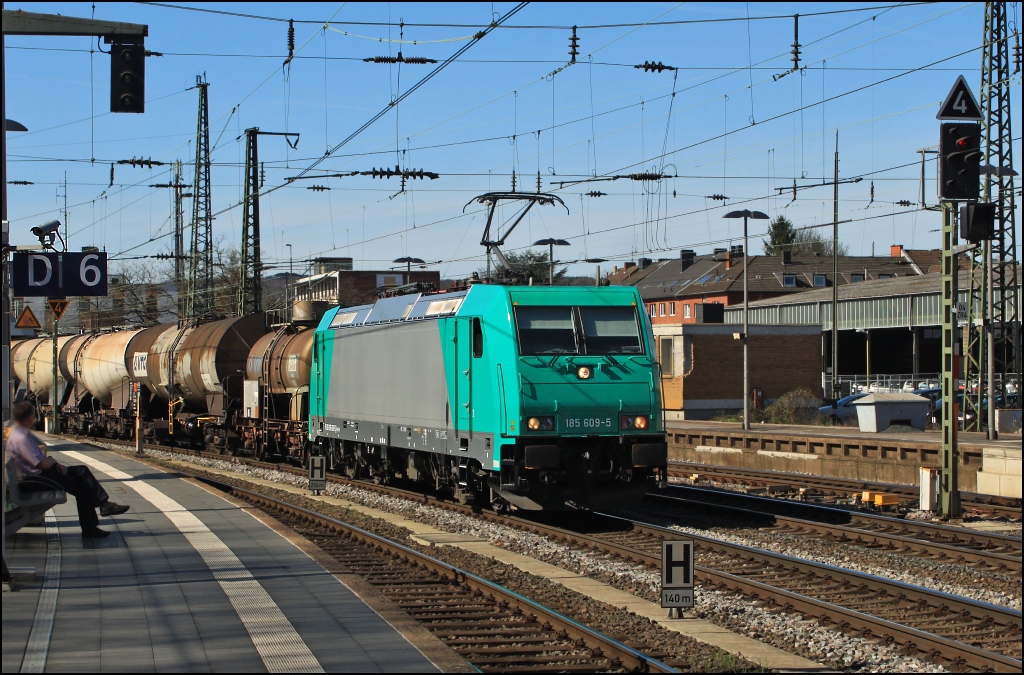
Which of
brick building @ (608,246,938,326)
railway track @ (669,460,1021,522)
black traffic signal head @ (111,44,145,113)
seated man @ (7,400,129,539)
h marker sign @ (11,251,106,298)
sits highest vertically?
brick building @ (608,246,938,326)

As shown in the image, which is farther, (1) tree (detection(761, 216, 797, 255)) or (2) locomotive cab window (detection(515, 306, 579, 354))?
(1) tree (detection(761, 216, 797, 255))

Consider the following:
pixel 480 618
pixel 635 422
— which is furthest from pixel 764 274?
pixel 480 618

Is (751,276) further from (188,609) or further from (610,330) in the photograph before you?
(188,609)

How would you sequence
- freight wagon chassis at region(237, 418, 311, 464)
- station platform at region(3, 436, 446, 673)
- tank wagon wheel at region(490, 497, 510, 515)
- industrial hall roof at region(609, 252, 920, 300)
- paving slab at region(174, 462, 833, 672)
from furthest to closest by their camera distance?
industrial hall roof at region(609, 252, 920, 300) < freight wagon chassis at region(237, 418, 311, 464) < tank wagon wheel at region(490, 497, 510, 515) < paving slab at region(174, 462, 833, 672) < station platform at region(3, 436, 446, 673)

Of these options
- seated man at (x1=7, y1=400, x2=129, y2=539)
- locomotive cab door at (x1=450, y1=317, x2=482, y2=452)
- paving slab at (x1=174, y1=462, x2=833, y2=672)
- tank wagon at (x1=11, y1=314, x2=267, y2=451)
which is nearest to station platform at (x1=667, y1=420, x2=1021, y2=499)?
locomotive cab door at (x1=450, y1=317, x2=482, y2=452)

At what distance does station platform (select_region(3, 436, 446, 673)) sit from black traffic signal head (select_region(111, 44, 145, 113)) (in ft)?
17.1

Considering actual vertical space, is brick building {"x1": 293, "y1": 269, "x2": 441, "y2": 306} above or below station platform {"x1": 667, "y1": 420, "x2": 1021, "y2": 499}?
above

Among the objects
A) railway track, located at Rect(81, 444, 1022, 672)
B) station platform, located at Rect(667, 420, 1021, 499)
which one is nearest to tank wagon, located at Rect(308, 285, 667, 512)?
railway track, located at Rect(81, 444, 1022, 672)

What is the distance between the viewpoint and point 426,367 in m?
17.6

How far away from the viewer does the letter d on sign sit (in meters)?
11.6

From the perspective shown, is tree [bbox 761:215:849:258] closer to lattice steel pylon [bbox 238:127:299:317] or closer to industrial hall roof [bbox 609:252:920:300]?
industrial hall roof [bbox 609:252:920:300]

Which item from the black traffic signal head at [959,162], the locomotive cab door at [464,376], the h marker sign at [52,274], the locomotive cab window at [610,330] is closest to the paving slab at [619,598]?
the locomotive cab door at [464,376]

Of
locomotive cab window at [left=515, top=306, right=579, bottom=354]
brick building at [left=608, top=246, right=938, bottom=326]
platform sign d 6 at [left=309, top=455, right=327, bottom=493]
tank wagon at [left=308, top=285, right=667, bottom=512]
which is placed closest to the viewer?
tank wagon at [left=308, top=285, right=667, bottom=512]

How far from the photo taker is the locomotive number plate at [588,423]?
15.0m
